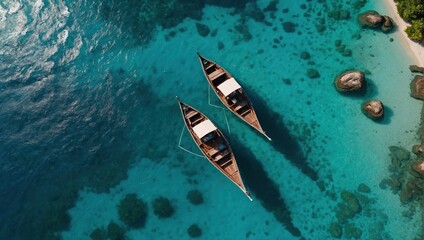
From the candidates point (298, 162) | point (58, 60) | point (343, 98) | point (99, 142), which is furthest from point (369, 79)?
point (58, 60)

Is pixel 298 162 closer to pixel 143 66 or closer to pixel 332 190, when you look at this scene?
pixel 332 190

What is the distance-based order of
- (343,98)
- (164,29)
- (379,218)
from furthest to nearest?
1. (164,29)
2. (343,98)
3. (379,218)

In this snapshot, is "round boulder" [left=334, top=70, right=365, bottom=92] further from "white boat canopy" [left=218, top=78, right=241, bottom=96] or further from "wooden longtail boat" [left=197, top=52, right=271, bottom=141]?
"white boat canopy" [left=218, top=78, right=241, bottom=96]

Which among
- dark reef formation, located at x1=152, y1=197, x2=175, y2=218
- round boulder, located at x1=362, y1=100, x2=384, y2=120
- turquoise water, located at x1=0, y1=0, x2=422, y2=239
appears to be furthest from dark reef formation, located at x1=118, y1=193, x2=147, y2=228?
round boulder, located at x1=362, y1=100, x2=384, y2=120

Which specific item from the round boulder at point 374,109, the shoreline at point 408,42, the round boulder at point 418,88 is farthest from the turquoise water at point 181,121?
the round boulder at point 374,109

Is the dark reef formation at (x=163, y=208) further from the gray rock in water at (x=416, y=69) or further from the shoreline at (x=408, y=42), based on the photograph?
the shoreline at (x=408, y=42)
